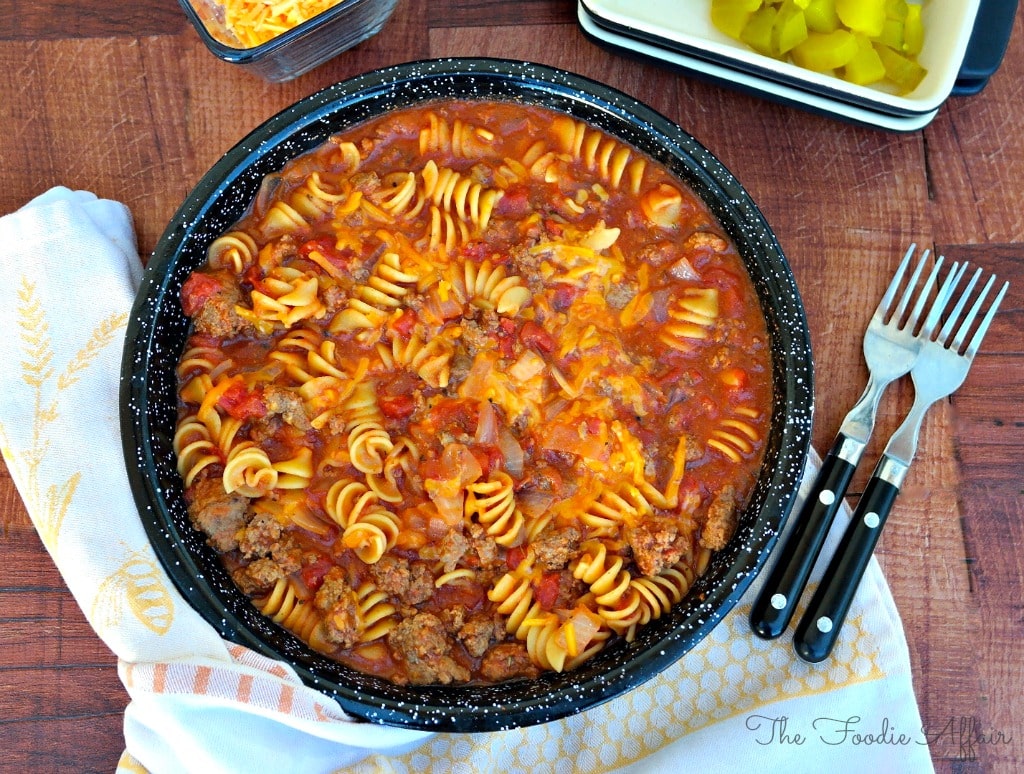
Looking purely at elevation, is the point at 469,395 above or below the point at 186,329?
below

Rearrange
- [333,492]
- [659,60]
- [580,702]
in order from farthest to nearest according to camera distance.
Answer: [659,60], [333,492], [580,702]

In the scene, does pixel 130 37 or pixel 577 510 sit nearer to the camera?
pixel 577 510

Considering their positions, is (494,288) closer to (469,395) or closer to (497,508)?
(469,395)

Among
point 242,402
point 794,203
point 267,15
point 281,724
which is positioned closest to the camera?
point 281,724

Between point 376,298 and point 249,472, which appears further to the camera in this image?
point 376,298

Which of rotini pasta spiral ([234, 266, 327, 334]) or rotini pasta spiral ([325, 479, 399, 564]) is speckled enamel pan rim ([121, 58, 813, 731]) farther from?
rotini pasta spiral ([325, 479, 399, 564])

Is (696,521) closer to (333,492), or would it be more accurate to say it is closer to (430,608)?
(430,608)

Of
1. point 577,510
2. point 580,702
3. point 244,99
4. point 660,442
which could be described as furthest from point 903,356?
point 244,99

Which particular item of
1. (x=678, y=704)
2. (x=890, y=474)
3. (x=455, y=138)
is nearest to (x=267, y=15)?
(x=455, y=138)
